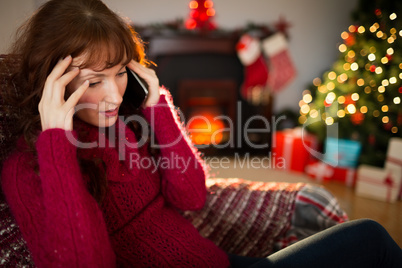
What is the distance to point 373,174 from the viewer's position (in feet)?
7.98

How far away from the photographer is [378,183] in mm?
2420

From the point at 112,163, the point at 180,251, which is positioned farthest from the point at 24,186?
the point at 180,251

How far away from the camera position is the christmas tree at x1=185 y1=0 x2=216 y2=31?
9.34 ft

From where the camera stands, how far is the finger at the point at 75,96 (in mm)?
768

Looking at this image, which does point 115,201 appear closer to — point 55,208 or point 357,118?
point 55,208

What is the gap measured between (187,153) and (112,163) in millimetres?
266

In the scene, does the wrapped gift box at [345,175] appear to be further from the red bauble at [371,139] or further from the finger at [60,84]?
the finger at [60,84]

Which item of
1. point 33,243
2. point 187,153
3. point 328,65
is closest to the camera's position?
point 33,243

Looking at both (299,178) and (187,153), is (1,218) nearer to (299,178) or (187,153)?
(187,153)

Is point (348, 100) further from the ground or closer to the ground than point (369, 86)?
closer to the ground

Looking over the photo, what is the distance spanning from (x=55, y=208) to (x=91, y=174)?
0.15 m

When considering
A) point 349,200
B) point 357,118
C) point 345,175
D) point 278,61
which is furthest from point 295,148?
point 278,61

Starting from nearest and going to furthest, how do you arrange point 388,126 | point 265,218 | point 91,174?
point 91,174, point 265,218, point 388,126

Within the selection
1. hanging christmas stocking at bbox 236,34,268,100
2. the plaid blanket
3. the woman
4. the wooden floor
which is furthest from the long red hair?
hanging christmas stocking at bbox 236,34,268,100
